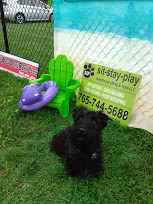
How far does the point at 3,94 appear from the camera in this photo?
4676 mm

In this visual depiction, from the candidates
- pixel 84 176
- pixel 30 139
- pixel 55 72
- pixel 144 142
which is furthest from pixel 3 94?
pixel 144 142

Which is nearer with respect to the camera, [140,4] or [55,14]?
[140,4]

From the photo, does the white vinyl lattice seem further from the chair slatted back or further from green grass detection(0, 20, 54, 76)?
green grass detection(0, 20, 54, 76)

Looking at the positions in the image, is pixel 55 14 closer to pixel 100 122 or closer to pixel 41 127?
pixel 41 127

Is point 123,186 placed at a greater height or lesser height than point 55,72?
lesser

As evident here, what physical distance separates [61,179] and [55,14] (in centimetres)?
352

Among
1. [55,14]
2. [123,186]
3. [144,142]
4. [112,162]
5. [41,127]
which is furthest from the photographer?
[55,14]

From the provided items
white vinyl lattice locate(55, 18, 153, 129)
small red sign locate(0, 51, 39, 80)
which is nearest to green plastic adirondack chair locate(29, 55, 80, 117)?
white vinyl lattice locate(55, 18, 153, 129)

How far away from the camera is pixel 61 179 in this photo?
2.47 meters

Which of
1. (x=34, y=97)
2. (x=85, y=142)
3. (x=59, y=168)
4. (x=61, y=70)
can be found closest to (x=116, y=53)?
(x=61, y=70)

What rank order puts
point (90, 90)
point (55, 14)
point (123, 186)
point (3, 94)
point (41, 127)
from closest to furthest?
1. point (123, 186)
2. point (41, 127)
3. point (90, 90)
4. point (55, 14)
5. point (3, 94)

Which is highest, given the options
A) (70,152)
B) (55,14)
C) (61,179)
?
(55,14)

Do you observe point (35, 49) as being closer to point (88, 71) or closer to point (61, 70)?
point (61, 70)

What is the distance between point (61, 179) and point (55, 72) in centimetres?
235
